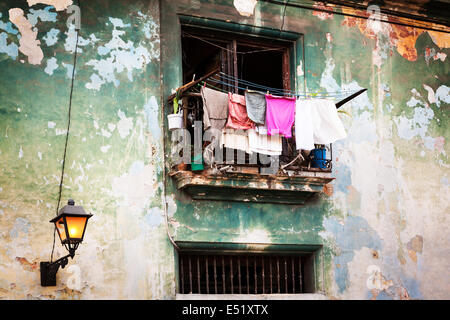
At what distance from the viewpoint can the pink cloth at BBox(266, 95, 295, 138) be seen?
8977mm

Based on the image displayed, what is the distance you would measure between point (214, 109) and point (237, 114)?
312 millimetres

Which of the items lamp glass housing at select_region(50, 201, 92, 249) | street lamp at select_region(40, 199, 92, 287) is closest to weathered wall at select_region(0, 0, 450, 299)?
street lamp at select_region(40, 199, 92, 287)

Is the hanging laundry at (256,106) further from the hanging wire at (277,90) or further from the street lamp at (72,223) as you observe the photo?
the street lamp at (72,223)

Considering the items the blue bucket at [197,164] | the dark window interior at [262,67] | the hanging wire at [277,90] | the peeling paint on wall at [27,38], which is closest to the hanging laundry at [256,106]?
the hanging wire at [277,90]

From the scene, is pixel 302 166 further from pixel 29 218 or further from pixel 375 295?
pixel 29 218

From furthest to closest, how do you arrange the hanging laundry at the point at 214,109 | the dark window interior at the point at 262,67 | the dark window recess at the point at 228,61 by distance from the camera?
1. the dark window interior at the point at 262,67
2. the dark window recess at the point at 228,61
3. the hanging laundry at the point at 214,109

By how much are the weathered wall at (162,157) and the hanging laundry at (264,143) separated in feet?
2.55

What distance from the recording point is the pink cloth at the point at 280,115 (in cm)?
898

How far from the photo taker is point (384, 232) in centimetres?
988

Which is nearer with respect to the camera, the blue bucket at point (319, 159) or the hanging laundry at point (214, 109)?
the hanging laundry at point (214, 109)

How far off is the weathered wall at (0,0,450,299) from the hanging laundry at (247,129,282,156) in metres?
0.78

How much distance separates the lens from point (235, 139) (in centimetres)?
891

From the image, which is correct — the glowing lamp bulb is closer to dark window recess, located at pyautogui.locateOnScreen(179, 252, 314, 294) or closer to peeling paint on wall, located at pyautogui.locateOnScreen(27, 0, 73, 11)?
dark window recess, located at pyautogui.locateOnScreen(179, 252, 314, 294)

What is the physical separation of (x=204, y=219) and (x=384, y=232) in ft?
8.73
